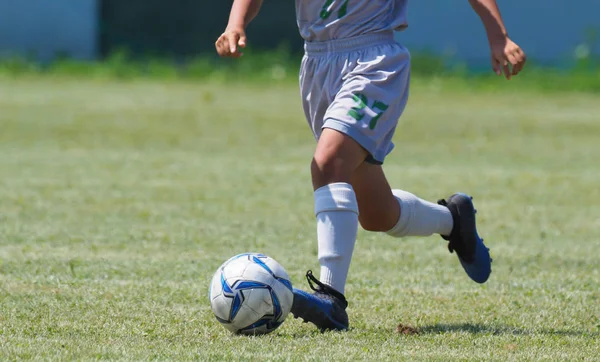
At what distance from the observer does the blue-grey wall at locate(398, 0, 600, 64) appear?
23.9m

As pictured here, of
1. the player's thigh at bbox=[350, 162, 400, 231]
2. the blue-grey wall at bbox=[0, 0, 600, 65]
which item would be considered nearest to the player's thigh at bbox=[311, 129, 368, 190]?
the player's thigh at bbox=[350, 162, 400, 231]

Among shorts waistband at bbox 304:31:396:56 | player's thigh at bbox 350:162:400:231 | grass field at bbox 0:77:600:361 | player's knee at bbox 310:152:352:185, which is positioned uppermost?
shorts waistband at bbox 304:31:396:56

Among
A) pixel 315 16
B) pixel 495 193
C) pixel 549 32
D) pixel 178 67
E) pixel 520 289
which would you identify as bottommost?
pixel 178 67

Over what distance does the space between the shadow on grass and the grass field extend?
0.05 feet

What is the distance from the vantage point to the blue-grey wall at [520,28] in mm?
23891

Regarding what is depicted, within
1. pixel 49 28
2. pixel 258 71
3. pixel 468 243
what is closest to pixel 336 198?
pixel 468 243

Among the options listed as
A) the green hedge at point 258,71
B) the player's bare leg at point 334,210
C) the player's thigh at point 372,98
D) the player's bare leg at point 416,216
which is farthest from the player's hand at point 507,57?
the green hedge at point 258,71

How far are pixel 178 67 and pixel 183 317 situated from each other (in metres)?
19.8

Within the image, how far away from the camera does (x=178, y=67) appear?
949 inches

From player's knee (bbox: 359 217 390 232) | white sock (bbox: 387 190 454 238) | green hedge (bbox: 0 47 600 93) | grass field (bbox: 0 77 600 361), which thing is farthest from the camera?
green hedge (bbox: 0 47 600 93)

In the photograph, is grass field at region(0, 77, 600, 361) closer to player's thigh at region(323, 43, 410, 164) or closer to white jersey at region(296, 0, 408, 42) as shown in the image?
player's thigh at region(323, 43, 410, 164)

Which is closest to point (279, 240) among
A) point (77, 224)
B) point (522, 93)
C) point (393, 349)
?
point (77, 224)

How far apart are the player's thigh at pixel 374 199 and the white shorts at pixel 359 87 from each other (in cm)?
17

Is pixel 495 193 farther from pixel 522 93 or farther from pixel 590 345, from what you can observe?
pixel 522 93
